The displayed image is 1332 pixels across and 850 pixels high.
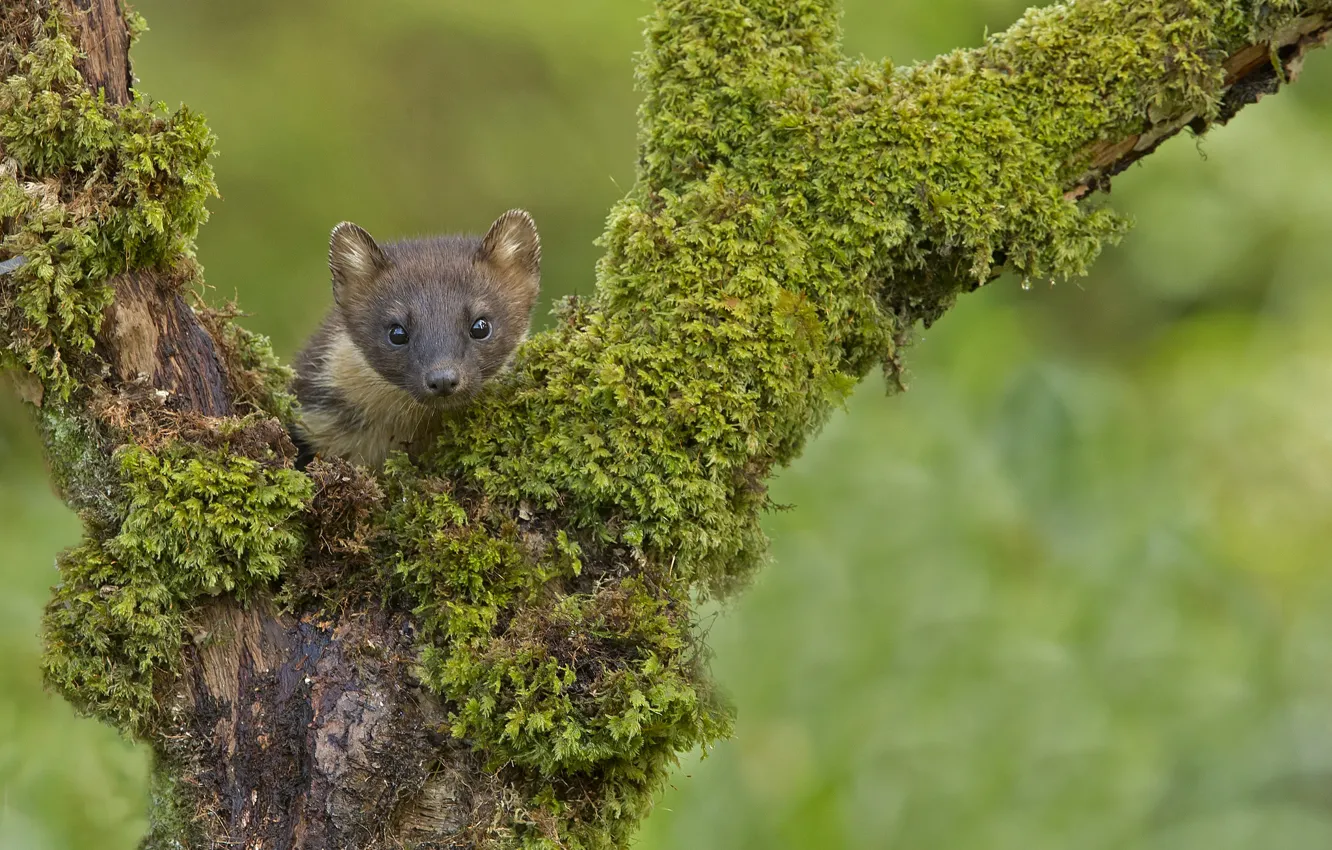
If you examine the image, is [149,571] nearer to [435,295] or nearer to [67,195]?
[67,195]

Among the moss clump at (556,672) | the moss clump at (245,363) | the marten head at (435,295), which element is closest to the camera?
the moss clump at (556,672)

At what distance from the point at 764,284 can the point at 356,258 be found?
5.46 feet

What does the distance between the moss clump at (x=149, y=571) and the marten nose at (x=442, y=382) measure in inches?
30.3

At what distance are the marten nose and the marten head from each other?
23 centimetres

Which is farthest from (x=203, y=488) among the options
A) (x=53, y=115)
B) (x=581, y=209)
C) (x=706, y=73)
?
(x=581, y=209)

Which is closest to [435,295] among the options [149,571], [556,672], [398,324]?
[398,324]

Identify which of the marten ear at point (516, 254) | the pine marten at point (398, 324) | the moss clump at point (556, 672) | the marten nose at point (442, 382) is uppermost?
the marten ear at point (516, 254)

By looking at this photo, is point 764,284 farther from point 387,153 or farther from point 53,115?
point 387,153

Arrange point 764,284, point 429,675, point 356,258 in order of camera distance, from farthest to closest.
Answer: point 356,258
point 764,284
point 429,675

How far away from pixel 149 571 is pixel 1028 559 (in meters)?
2.67

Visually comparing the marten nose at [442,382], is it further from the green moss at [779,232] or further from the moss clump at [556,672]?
the moss clump at [556,672]

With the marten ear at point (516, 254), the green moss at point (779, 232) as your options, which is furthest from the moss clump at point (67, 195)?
the marten ear at point (516, 254)

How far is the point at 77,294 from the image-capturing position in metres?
2.71

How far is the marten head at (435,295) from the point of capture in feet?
12.7
